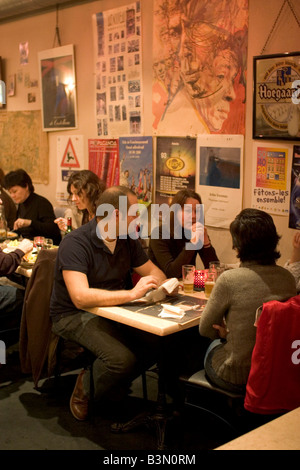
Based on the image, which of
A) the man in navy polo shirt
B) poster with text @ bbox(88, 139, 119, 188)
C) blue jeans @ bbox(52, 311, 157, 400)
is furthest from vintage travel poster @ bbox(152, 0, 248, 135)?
blue jeans @ bbox(52, 311, 157, 400)

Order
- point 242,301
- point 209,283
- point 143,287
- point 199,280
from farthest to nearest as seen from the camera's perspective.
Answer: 1. point 199,280
2. point 209,283
3. point 143,287
4. point 242,301

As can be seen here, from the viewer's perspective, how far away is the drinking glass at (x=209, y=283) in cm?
→ 282

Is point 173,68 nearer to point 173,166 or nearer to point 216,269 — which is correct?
point 173,166

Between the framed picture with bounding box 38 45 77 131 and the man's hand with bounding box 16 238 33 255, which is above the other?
the framed picture with bounding box 38 45 77 131

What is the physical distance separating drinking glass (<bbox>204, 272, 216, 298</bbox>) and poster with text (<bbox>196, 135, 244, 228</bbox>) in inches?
37.1

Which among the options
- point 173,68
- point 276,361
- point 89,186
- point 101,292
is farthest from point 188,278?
point 173,68

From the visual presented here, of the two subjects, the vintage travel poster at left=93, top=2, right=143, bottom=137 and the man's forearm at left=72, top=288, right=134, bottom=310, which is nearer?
the man's forearm at left=72, top=288, right=134, bottom=310

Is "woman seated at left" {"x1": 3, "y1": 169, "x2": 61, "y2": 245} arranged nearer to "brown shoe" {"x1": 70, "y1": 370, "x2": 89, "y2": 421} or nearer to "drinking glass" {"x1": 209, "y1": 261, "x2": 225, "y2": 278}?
"brown shoe" {"x1": 70, "y1": 370, "x2": 89, "y2": 421}

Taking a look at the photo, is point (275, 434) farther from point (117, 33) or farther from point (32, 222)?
point (117, 33)

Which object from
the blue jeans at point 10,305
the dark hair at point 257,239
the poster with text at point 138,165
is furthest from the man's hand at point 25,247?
the dark hair at point 257,239

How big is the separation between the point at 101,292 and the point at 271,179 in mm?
1483

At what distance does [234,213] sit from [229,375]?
1.63m

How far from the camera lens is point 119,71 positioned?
4.55m

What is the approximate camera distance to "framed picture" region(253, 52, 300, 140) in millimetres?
3207
